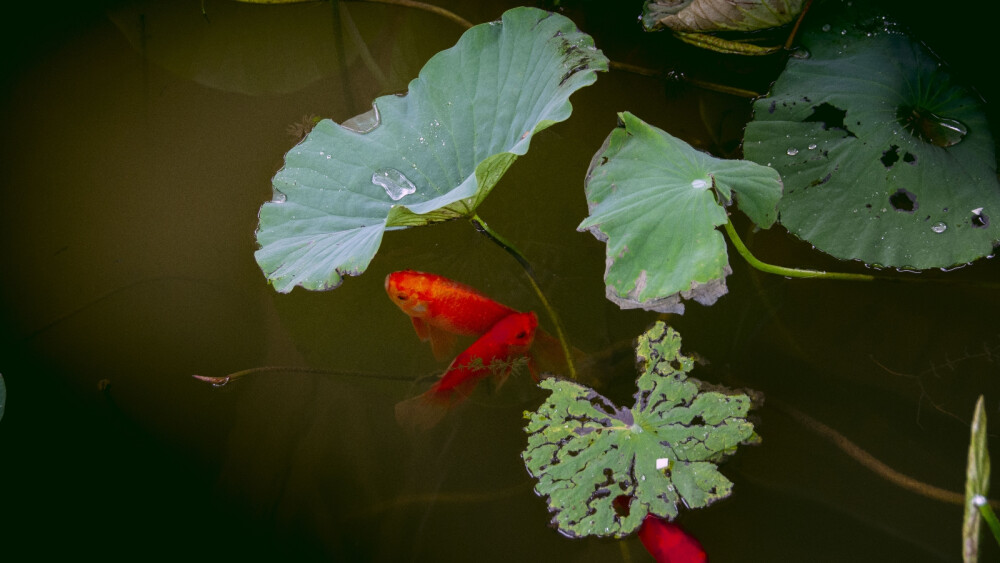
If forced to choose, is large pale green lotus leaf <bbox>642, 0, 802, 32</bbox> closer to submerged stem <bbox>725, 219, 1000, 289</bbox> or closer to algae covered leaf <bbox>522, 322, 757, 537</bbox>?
submerged stem <bbox>725, 219, 1000, 289</bbox>

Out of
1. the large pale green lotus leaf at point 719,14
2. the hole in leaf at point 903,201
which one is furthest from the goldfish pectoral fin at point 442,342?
the hole in leaf at point 903,201

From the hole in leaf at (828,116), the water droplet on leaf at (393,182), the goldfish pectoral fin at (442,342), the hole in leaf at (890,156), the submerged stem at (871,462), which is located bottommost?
the submerged stem at (871,462)

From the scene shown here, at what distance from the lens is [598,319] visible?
189 cm

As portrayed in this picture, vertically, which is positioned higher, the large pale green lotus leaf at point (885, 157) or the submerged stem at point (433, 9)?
the submerged stem at point (433, 9)

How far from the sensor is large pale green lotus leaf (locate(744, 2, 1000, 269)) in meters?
1.59

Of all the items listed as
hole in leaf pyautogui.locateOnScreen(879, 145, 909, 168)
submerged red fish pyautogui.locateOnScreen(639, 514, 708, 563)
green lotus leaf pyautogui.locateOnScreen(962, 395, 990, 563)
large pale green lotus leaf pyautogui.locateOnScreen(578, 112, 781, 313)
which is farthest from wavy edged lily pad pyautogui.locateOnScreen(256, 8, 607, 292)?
green lotus leaf pyautogui.locateOnScreen(962, 395, 990, 563)

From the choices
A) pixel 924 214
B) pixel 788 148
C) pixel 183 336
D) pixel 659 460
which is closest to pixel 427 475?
pixel 659 460

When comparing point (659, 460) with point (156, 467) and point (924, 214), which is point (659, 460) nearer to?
point (924, 214)

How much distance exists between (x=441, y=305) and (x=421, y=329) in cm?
14

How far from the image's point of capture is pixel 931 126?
164 centimetres

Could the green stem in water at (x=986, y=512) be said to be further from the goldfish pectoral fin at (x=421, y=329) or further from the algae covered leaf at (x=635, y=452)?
the goldfish pectoral fin at (x=421, y=329)

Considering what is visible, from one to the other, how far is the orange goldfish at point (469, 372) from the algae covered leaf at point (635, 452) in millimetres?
251

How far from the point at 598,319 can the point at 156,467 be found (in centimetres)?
139

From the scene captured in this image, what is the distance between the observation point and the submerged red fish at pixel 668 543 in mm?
1513
